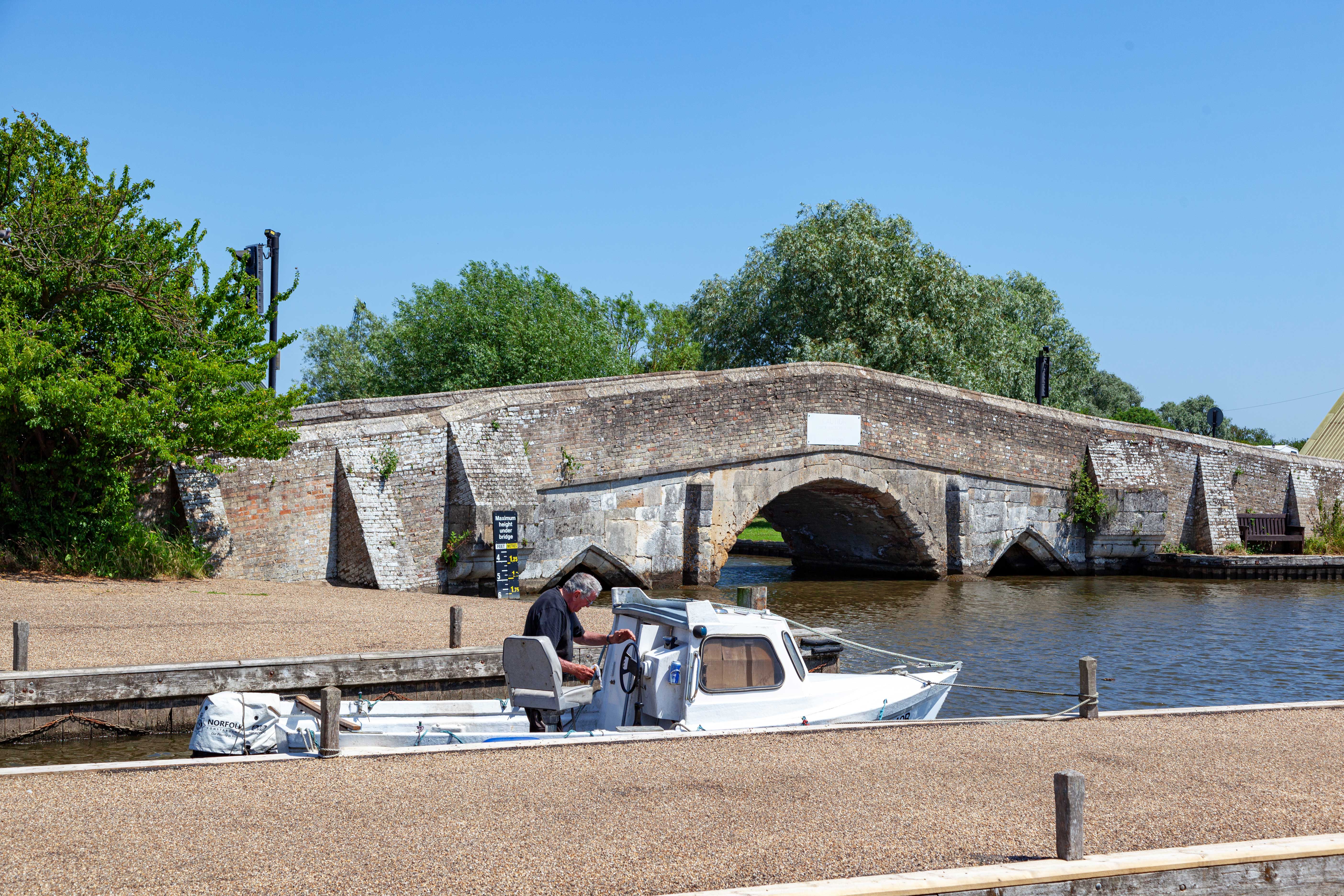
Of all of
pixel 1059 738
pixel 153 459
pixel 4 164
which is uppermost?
pixel 4 164

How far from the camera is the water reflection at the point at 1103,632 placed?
12352 mm

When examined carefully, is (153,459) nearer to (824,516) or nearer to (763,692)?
(763,692)

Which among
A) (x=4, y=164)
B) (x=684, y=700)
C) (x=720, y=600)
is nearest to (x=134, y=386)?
(x=4, y=164)

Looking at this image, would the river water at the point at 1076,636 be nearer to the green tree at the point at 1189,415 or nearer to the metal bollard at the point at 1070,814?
the metal bollard at the point at 1070,814

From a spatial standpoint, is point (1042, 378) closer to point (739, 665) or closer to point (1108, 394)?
point (739, 665)

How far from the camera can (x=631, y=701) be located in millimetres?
8039

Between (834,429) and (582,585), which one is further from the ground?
(834,429)

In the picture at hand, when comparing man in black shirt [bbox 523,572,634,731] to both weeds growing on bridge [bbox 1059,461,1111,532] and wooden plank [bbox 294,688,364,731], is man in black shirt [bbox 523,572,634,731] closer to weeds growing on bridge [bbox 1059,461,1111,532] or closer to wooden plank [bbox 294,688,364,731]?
wooden plank [bbox 294,688,364,731]

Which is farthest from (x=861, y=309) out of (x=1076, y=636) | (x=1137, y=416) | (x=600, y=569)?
(x=1137, y=416)

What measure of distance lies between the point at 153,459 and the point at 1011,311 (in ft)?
118

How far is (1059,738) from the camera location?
24.8 ft

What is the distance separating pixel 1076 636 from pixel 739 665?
32.8ft

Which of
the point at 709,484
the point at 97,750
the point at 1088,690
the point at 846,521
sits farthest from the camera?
the point at 846,521

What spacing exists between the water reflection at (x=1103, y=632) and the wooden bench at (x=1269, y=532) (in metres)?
1.70
